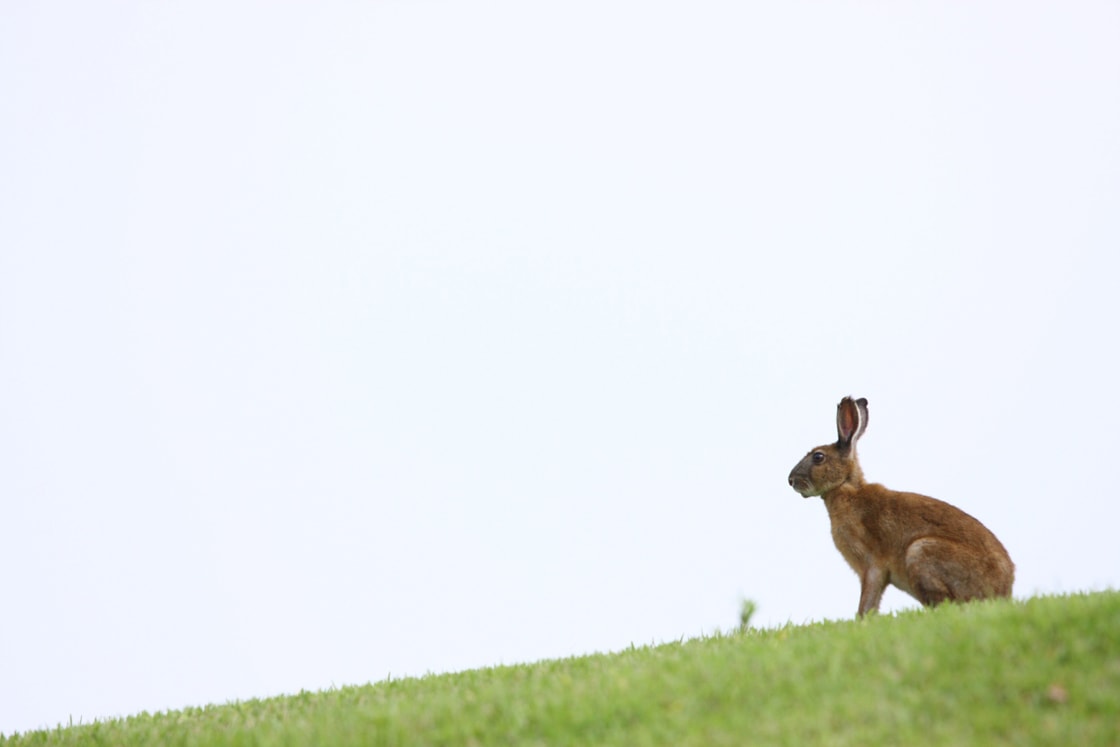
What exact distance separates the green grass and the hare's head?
3.13 m

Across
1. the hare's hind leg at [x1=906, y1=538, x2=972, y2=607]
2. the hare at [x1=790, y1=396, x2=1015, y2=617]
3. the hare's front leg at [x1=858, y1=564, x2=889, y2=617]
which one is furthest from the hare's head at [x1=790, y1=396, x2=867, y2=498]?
the hare's hind leg at [x1=906, y1=538, x2=972, y2=607]

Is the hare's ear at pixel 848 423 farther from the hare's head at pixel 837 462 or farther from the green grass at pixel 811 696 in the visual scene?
the green grass at pixel 811 696

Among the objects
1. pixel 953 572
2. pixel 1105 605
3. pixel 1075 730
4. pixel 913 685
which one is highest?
pixel 953 572

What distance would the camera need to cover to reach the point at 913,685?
27.2 ft

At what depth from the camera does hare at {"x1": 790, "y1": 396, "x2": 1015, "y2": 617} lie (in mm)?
12070

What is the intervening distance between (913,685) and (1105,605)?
7.55 feet

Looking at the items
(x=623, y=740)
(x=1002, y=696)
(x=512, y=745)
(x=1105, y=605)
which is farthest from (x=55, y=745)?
(x=1105, y=605)

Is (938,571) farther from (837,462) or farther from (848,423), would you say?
(848,423)

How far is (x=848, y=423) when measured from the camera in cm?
1410

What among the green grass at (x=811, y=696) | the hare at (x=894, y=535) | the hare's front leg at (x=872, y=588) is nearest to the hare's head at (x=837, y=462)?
the hare at (x=894, y=535)

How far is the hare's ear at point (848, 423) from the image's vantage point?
554 inches

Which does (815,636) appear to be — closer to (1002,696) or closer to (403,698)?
(1002,696)

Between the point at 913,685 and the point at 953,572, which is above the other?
the point at 953,572

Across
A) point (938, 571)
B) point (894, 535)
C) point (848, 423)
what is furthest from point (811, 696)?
point (848, 423)
